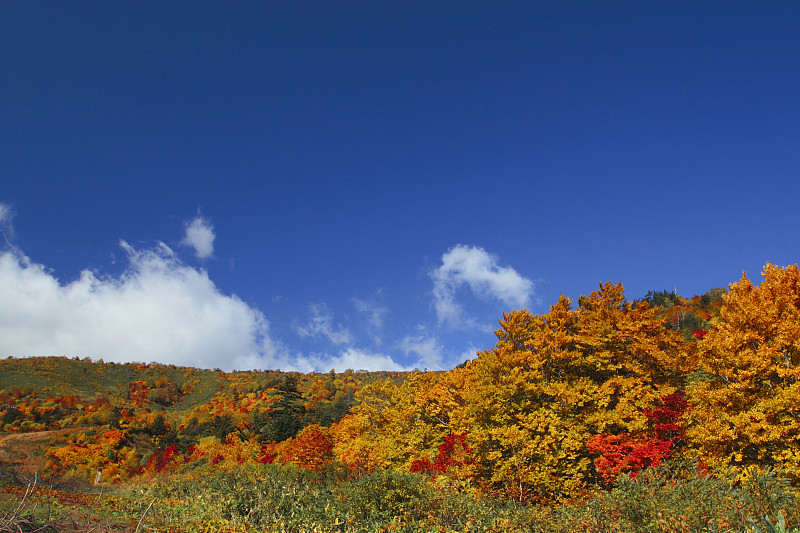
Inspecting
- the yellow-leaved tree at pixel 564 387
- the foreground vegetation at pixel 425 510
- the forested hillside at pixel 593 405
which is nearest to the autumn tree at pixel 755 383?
the forested hillside at pixel 593 405

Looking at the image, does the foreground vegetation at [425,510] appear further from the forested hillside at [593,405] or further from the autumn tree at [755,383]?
the autumn tree at [755,383]

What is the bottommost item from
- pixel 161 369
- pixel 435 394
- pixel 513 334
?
pixel 435 394

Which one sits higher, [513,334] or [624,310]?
[624,310]

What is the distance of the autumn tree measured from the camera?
17078 mm

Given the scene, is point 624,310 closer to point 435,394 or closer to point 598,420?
point 598,420

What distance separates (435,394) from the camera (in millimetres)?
32625

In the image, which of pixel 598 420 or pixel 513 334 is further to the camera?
pixel 513 334

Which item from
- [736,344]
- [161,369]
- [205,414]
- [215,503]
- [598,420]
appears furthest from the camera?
[161,369]

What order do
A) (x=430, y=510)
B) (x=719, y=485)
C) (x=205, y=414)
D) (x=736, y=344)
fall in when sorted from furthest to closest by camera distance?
(x=205, y=414) → (x=736, y=344) → (x=430, y=510) → (x=719, y=485)

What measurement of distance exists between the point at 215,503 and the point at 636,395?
65.7 feet

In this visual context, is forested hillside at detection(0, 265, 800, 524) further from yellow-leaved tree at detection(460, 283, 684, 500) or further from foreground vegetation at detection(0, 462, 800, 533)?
foreground vegetation at detection(0, 462, 800, 533)

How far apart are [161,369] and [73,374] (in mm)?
20129

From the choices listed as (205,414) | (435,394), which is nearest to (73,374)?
(205,414)

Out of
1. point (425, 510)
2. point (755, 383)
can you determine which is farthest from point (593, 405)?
point (425, 510)
